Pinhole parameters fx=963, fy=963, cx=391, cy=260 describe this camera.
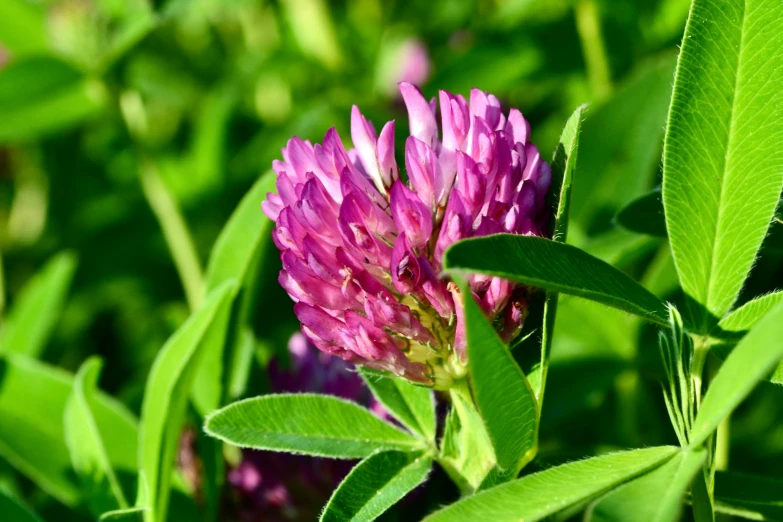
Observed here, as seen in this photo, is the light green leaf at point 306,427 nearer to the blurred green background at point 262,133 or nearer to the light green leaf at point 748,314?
the blurred green background at point 262,133

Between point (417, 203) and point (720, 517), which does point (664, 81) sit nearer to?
point (720, 517)

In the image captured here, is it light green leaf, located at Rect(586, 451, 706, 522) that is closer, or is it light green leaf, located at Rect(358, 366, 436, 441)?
light green leaf, located at Rect(586, 451, 706, 522)

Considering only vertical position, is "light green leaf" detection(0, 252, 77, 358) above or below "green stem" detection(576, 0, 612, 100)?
below

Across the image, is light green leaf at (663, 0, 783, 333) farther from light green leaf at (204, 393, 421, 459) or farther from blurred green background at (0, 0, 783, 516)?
light green leaf at (204, 393, 421, 459)

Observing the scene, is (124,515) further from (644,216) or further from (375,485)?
(644,216)

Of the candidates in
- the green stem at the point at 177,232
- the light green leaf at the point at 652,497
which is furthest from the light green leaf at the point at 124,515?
the green stem at the point at 177,232

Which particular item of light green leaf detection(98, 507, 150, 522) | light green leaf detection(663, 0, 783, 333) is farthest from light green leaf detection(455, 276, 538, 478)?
light green leaf detection(98, 507, 150, 522)

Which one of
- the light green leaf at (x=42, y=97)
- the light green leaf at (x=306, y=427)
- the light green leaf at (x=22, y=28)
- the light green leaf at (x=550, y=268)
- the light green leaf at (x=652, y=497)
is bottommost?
the light green leaf at (x=306, y=427)

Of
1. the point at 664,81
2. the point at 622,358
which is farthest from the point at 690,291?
the point at 664,81
